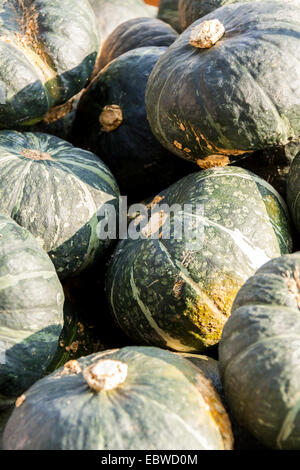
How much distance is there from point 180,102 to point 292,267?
0.94 meters

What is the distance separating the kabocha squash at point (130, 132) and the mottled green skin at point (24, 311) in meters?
1.02

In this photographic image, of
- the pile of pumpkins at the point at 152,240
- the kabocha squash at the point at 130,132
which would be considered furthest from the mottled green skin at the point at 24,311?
the kabocha squash at the point at 130,132

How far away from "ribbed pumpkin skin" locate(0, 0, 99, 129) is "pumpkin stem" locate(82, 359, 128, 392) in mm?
1420

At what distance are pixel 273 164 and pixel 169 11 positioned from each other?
8.07 ft

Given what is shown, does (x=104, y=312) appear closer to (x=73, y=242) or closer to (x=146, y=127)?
(x=73, y=242)

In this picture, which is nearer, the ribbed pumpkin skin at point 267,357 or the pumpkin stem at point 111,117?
the ribbed pumpkin skin at point 267,357

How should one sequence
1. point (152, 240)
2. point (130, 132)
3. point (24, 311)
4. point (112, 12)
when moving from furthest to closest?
point (112, 12) < point (130, 132) < point (152, 240) < point (24, 311)

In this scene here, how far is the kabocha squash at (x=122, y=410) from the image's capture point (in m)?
1.36

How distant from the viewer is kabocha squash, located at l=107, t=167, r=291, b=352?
79.0 inches

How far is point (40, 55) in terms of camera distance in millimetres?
2549

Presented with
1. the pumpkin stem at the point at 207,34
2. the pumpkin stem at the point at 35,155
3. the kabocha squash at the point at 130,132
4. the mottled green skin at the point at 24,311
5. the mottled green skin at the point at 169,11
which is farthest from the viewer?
the mottled green skin at the point at 169,11

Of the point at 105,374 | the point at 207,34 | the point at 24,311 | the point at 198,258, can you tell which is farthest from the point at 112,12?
the point at 105,374

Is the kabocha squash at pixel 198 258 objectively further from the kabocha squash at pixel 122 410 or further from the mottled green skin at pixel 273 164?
the kabocha squash at pixel 122 410

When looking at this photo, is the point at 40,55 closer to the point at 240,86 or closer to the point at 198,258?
the point at 240,86
